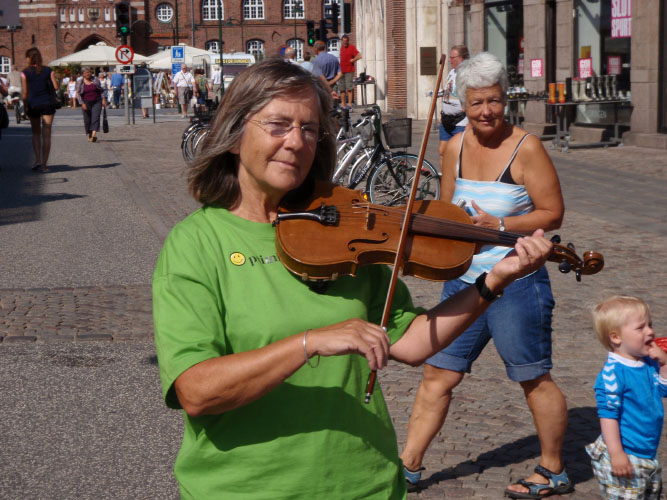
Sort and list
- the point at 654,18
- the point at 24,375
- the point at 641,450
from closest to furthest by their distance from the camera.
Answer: the point at 641,450, the point at 24,375, the point at 654,18

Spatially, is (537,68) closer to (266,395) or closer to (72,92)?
(266,395)

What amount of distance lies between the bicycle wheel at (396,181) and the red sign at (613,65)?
894 cm

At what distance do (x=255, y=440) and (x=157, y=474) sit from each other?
2549mm

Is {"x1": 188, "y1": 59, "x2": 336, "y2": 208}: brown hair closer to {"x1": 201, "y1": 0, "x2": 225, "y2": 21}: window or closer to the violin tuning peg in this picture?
the violin tuning peg

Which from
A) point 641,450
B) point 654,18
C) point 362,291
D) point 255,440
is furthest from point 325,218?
point 654,18

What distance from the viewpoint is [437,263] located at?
7.80ft

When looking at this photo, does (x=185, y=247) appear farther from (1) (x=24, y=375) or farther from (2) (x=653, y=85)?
(2) (x=653, y=85)

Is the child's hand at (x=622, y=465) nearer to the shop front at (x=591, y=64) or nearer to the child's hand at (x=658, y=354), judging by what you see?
the child's hand at (x=658, y=354)

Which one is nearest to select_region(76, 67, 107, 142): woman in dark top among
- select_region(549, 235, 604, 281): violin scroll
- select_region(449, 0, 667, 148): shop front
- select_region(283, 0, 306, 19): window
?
select_region(449, 0, 667, 148): shop front

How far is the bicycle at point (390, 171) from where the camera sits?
12.6 m

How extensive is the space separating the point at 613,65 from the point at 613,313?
59.1 feet

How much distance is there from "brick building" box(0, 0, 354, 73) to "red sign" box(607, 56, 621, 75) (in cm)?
6183

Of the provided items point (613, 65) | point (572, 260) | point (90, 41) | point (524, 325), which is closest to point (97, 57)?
point (90, 41)

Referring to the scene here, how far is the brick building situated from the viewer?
83.2m
